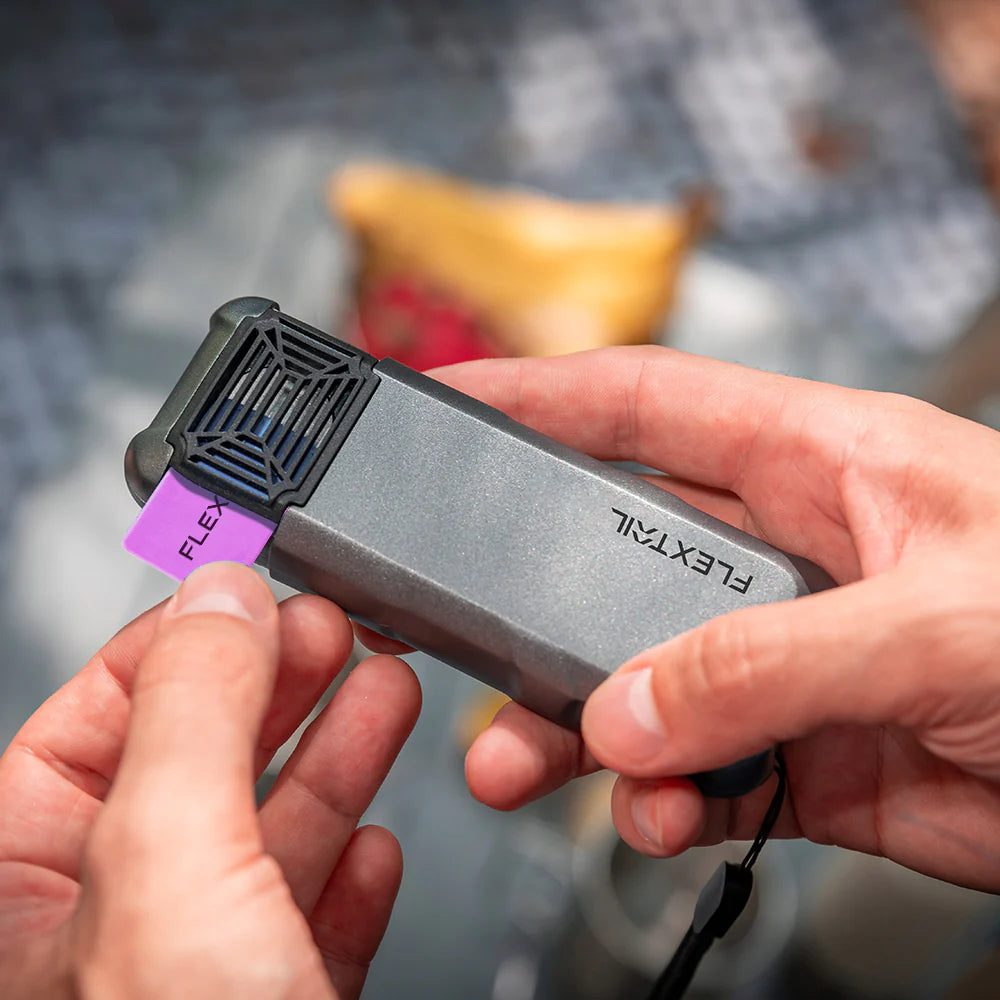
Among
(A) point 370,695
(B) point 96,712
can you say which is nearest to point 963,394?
(A) point 370,695

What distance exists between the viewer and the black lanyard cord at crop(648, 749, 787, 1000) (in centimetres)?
67

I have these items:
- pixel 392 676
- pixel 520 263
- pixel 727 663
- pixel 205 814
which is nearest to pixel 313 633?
pixel 392 676

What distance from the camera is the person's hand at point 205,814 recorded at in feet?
1.66

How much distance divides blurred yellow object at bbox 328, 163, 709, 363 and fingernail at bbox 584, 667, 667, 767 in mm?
721

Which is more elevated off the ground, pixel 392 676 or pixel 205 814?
pixel 392 676

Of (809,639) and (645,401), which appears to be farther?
(645,401)

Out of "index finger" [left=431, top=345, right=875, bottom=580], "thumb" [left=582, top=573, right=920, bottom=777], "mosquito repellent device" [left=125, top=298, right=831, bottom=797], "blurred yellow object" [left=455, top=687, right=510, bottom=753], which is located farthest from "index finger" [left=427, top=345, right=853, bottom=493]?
"blurred yellow object" [left=455, top=687, right=510, bottom=753]

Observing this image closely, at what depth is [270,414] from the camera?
70 centimetres

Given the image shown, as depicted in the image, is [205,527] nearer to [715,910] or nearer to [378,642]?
[378,642]

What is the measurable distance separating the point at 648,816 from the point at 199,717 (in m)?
0.33

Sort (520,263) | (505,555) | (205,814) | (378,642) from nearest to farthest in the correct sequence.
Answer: (205,814), (505,555), (378,642), (520,263)

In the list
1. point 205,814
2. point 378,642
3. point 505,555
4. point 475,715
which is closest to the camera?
point 205,814

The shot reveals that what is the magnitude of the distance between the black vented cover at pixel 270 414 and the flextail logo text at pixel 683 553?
0.21 m

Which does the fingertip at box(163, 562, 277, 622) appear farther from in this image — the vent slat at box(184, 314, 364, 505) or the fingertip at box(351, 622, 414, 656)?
the fingertip at box(351, 622, 414, 656)
